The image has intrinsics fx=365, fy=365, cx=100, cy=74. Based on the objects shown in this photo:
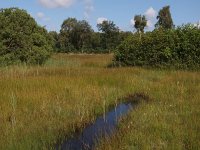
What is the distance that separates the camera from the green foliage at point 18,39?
2490cm

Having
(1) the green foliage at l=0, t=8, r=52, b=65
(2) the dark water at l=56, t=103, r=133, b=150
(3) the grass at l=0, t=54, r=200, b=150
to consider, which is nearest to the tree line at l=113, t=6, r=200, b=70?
(1) the green foliage at l=0, t=8, r=52, b=65

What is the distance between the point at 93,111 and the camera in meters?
10.4

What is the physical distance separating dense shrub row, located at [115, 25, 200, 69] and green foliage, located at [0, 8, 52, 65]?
6.20m

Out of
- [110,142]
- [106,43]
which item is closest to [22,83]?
[110,142]

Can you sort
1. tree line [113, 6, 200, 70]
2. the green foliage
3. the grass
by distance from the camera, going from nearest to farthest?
the grass, tree line [113, 6, 200, 70], the green foliage

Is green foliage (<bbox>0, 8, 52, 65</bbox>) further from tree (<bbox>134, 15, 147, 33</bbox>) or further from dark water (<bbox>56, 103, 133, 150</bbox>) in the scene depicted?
tree (<bbox>134, 15, 147, 33</bbox>)

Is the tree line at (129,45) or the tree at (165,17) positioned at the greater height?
the tree at (165,17)

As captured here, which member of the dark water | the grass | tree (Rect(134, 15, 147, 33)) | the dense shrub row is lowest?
the dark water

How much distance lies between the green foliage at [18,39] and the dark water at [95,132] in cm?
1563

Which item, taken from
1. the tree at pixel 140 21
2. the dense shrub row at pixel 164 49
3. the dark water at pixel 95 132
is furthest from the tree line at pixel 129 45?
the tree at pixel 140 21

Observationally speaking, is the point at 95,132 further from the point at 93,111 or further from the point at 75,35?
the point at 75,35

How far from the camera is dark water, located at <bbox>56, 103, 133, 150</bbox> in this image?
745 cm

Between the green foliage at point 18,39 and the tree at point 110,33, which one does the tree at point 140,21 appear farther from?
the green foliage at point 18,39

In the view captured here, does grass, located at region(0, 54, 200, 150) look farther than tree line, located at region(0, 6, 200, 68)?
No
